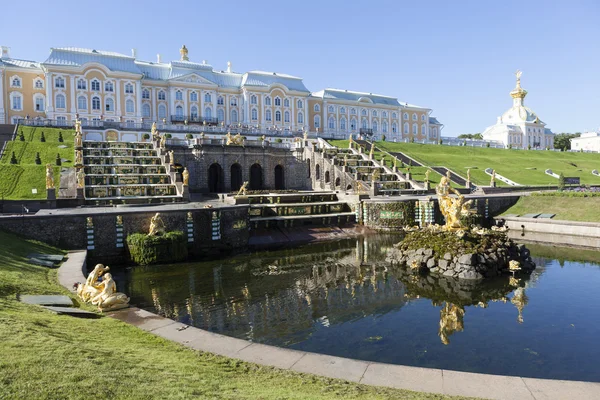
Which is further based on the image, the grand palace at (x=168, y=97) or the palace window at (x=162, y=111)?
the palace window at (x=162, y=111)

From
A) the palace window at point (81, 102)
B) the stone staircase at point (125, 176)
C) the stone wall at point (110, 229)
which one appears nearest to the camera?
the stone wall at point (110, 229)

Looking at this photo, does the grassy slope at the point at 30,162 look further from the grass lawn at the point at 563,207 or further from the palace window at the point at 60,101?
the grass lawn at the point at 563,207

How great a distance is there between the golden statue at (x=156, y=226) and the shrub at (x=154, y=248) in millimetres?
370

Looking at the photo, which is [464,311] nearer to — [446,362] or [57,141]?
[446,362]

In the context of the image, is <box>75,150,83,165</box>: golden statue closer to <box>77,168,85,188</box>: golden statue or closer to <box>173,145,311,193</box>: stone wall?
<box>77,168,85,188</box>: golden statue

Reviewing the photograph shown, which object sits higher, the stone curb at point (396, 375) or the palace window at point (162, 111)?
the palace window at point (162, 111)

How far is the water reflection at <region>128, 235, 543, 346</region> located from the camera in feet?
43.6

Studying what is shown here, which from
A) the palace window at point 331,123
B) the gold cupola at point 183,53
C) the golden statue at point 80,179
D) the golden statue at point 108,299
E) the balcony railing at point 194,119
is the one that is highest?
the gold cupola at point 183,53

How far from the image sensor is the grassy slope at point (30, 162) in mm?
32188

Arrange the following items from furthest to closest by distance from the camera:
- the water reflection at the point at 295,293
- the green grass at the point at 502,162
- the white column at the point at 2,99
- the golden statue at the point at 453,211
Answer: the white column at the point at 2,99 → the green grass at the point at 502,162 → the golden statue at the point at 453,211 → the water reflection at the point at 295,293

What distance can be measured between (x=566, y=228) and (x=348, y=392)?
27.2m

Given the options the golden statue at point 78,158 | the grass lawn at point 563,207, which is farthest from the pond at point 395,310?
the golden statue at point 78,158

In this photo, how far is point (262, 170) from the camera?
49.1 meters

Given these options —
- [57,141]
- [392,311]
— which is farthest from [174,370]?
[57,141]
